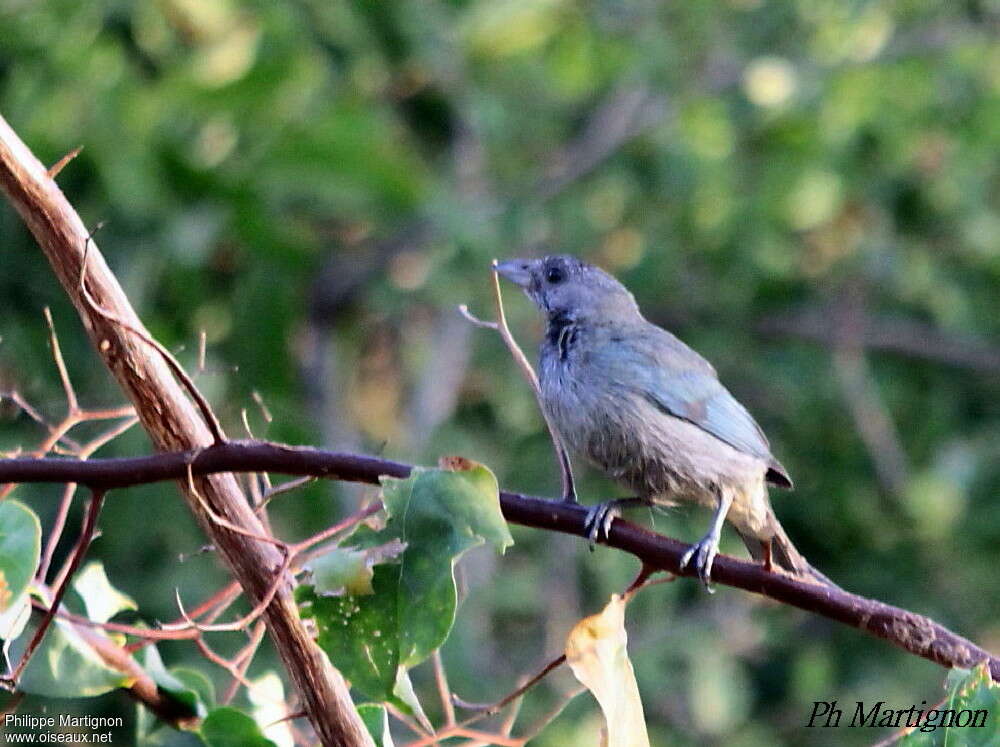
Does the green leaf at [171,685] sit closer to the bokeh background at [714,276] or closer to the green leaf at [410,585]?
the green leaf at [410,585]

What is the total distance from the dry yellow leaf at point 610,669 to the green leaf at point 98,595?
96 centimetres

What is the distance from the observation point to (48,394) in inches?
186

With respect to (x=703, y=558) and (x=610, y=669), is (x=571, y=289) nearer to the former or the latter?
(x=703, y=558)

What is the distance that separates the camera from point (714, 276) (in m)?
7.89

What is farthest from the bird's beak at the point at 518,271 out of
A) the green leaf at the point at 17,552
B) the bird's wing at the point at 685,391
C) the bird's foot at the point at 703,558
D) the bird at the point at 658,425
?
the green leaf at the point at 17,552

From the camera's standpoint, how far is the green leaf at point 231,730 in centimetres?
220

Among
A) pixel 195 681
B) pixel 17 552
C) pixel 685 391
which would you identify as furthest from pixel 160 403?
pixel 685 391

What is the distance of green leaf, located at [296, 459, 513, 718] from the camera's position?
188 centimetres

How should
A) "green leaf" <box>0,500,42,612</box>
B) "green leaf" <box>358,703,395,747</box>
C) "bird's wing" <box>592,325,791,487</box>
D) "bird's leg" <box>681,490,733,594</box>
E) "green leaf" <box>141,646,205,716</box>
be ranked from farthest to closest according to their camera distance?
"bird's wing" <box>592,325,791,487</box>
"green leaf" <box>141,646,205,716</box>
"green leaf" <box>358,703,395,747</box>
"bird's leg" <box>681,490,733,594</box>
"green leaf" <box>0,500,42,612</box>

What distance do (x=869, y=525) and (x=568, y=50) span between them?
3248 mm

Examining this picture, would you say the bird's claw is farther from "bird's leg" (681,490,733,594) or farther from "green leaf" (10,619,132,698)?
"green leaf" (10,619,132,698)

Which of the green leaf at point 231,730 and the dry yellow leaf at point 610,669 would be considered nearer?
the dry yellow leaf at point 610,669

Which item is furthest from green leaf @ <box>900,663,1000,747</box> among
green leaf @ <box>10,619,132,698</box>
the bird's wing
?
the bird's wing

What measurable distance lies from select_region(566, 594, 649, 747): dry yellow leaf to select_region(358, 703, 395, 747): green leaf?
48 cm
